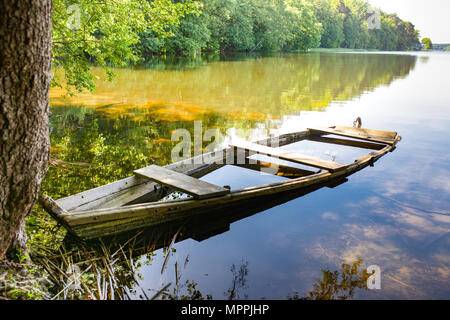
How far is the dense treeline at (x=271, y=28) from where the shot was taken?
114 feet

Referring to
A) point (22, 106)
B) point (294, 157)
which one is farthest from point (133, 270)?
point (294, 157)

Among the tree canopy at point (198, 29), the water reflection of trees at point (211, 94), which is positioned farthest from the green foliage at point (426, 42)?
the water reflection of trees at point (211, 94)

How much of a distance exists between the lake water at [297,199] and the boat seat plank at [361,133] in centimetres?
39

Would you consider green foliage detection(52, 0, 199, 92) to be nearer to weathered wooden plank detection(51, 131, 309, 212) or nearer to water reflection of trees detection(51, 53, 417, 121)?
water reflection of trees detection(51, 53, 417, 121)

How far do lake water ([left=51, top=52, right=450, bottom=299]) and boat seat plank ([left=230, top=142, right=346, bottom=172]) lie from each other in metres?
0.49

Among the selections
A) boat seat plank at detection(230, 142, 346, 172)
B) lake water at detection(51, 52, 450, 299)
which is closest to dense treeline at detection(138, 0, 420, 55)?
lake water at detection(51, 52, 450, 299)

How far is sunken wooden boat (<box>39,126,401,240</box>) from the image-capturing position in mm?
4168

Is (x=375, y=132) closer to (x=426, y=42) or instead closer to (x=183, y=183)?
(x=183, y=183)

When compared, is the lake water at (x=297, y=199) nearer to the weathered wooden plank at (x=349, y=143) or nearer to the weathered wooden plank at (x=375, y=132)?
the weathered wooden plank at (x=349, y=143)

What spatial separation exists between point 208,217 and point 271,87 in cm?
1484

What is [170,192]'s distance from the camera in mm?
5992
